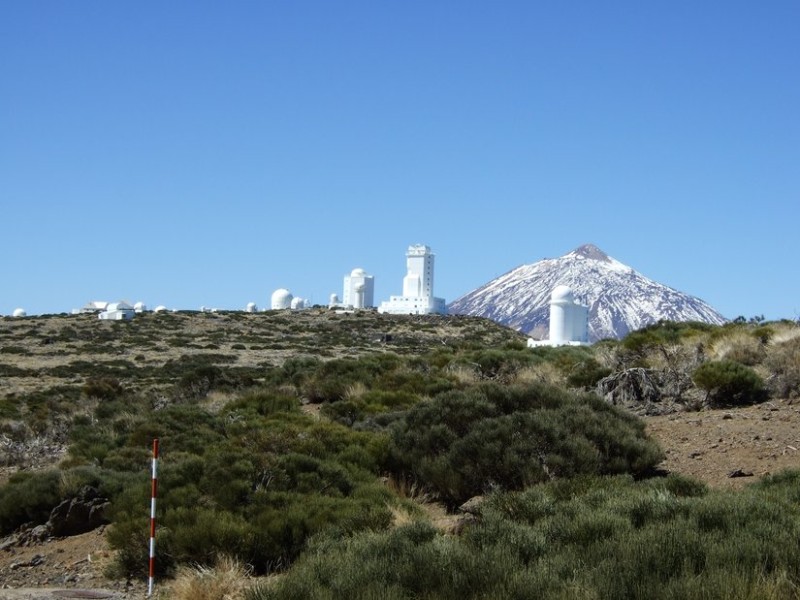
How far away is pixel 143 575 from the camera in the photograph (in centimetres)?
821

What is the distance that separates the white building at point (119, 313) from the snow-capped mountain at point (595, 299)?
73.2 metres

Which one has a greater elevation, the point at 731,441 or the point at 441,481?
the point at 731,441

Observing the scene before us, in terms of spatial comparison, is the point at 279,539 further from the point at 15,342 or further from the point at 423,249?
the point at 423,249

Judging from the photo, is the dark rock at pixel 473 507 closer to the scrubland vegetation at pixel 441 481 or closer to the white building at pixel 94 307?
the scrubland vegetation at pixel 441 481

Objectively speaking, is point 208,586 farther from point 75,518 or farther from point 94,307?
point 94,307

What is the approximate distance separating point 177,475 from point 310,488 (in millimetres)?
1471

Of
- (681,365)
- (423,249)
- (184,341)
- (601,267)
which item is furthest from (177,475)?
(601,267)

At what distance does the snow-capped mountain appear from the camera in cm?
14875

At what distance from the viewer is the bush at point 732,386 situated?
48.4 ft

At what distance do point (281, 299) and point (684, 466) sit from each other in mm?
84152

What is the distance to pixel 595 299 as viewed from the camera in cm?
16200

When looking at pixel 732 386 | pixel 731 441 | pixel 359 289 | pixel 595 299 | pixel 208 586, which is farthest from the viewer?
pixel 595 299

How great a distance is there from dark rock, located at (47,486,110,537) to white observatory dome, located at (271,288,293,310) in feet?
271

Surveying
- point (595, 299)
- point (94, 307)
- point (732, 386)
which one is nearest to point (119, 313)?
point (94, 307)
